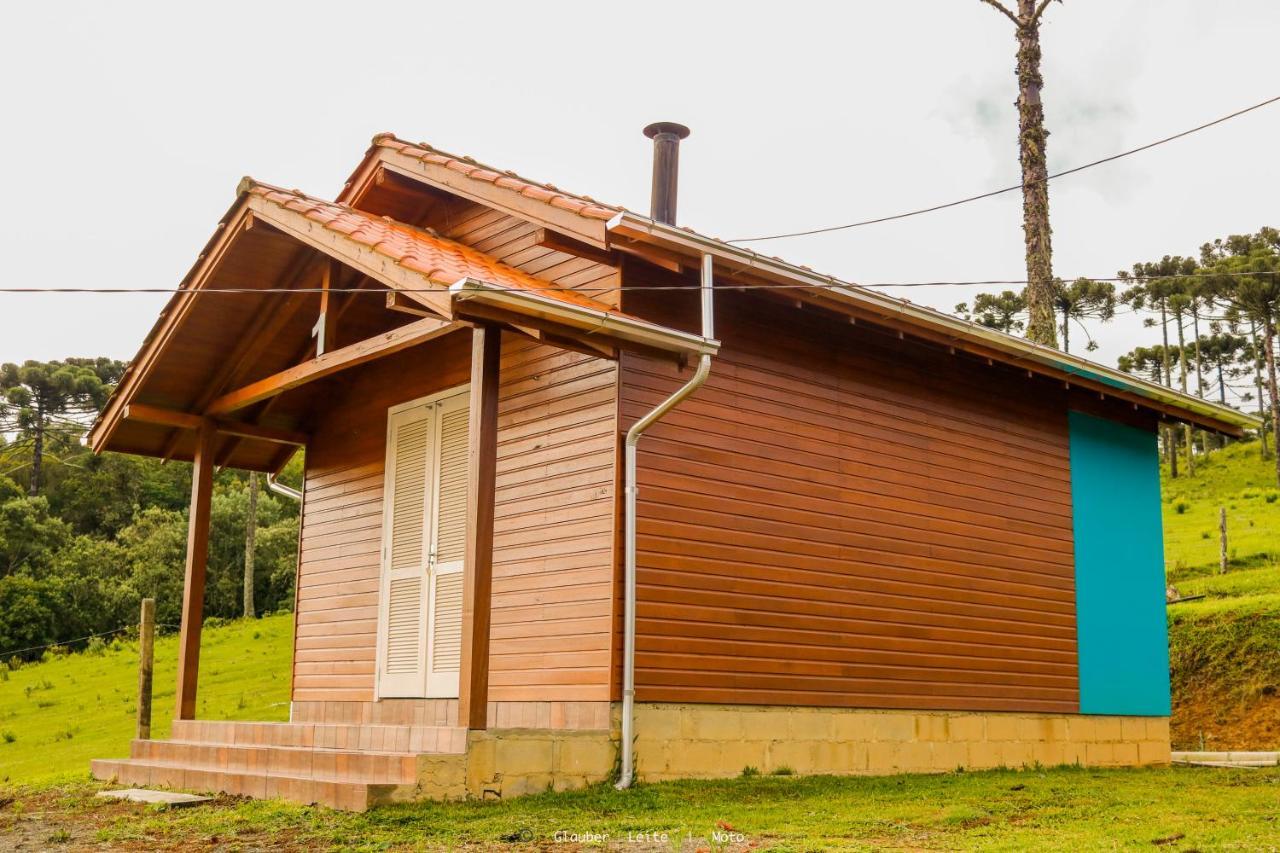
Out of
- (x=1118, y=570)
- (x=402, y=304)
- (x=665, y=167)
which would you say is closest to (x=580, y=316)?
(x=402, y=304)

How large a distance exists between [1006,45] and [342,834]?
51.2ft

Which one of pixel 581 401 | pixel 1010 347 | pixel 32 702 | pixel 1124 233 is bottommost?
pixel 32 702

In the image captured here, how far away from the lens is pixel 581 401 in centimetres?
827

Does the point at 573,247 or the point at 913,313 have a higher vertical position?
the point at 573,247

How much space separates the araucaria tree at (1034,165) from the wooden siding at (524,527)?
9518 mm

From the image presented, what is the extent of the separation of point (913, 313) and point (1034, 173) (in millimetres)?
8913

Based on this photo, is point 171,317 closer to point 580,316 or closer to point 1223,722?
point 580,316

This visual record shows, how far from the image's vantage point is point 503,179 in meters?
8.52

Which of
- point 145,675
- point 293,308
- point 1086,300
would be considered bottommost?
point 145,675

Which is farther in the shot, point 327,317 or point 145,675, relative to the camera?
point 145,675

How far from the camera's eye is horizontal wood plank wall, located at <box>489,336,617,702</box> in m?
7.89

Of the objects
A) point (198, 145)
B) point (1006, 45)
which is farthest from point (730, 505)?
point (198, 145)

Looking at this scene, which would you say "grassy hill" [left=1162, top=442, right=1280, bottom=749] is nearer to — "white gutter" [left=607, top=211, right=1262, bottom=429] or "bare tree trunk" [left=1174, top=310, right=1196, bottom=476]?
"white gutter" [left=607, top=211, right=1262, bottom=429]

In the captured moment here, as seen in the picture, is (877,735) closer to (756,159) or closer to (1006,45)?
(1006,45)
